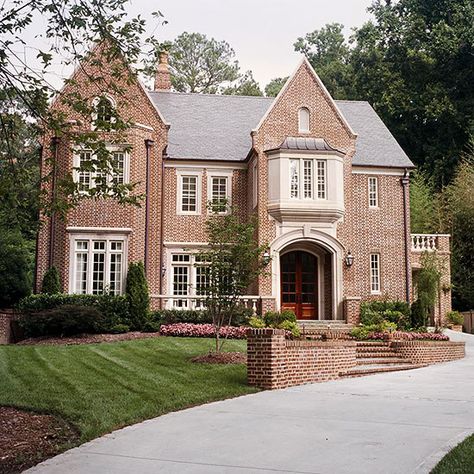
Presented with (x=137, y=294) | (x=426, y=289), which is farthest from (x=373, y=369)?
(x=137, y=294)

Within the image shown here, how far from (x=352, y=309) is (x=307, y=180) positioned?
499cm

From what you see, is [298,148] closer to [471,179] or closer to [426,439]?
[471,179]

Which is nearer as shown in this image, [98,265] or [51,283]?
[51,283]

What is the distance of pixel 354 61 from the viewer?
47219mm

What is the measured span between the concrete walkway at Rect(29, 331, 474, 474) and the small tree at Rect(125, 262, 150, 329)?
36.4 feet

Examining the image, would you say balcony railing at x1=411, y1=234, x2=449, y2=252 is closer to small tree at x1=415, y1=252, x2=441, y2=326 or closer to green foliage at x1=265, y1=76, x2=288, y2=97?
small tree at x1=415, y1=252, x2=441, y2=326

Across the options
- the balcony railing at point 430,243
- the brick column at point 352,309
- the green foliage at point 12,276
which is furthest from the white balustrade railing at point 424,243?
the green foliage at point 12,276

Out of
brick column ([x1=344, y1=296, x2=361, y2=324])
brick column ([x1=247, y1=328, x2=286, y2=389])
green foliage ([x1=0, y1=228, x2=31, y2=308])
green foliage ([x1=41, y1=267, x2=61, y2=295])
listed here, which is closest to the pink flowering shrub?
green foliage ([x1=41, y1=267, x2=61, y2=295])

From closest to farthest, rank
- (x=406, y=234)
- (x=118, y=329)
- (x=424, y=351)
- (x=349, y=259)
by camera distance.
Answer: (x=424, y=351), (x=118, y=329), (x=349, y=259), (x=406, y=234)

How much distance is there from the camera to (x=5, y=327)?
2258 cm

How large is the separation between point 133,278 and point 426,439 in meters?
16.0

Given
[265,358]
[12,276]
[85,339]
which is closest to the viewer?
[265,358]

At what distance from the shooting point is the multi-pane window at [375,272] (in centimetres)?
2666

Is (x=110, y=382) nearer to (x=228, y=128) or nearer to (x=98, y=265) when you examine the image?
(x=98, y=265)
